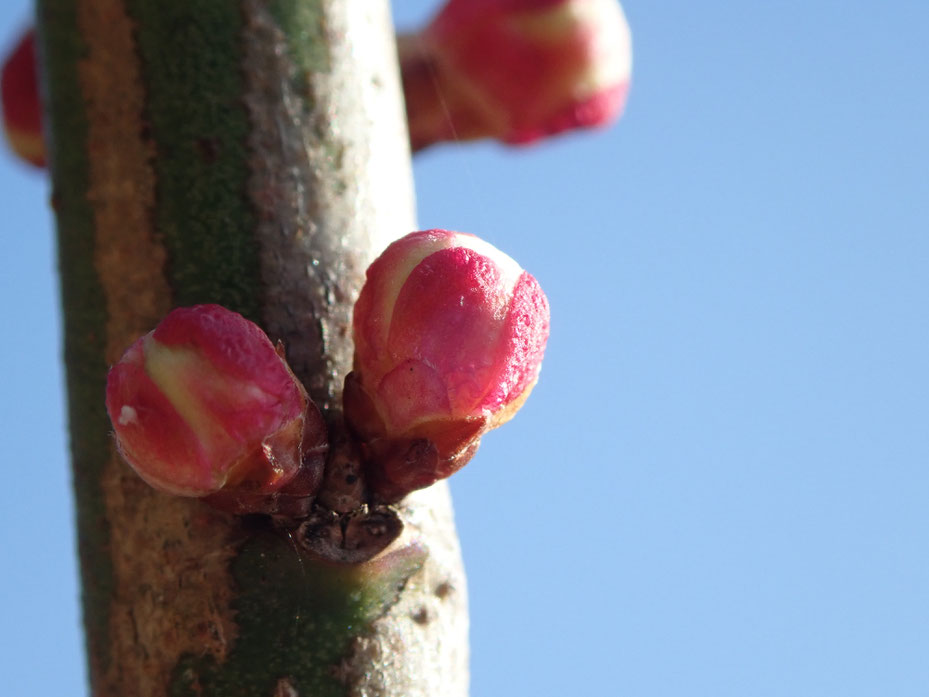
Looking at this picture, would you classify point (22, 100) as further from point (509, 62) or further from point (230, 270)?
point (230, 270)

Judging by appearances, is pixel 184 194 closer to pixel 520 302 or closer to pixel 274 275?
pixel 274 275

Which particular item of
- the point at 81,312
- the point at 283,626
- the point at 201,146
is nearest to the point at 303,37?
the point at 201,146

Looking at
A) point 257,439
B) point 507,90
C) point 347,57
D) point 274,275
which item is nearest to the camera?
point 257,439

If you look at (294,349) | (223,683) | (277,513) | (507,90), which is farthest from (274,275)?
(507,90)

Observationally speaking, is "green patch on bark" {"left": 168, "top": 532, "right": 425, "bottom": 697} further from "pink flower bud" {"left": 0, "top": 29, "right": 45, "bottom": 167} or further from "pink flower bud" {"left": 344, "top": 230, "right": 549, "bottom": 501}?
"pink flower bud" {"left": 0, "top": 29, "right": 45, "bottom": 167}

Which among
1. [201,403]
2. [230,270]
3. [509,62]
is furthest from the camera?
[509,62]

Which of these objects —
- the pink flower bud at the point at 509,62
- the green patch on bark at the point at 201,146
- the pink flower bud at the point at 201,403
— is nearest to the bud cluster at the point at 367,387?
the pink flower bud at the point at 201,403

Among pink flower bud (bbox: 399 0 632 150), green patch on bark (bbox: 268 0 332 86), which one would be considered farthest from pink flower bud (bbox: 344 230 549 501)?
pink flower bud (bbox: 399 0 632 150)
